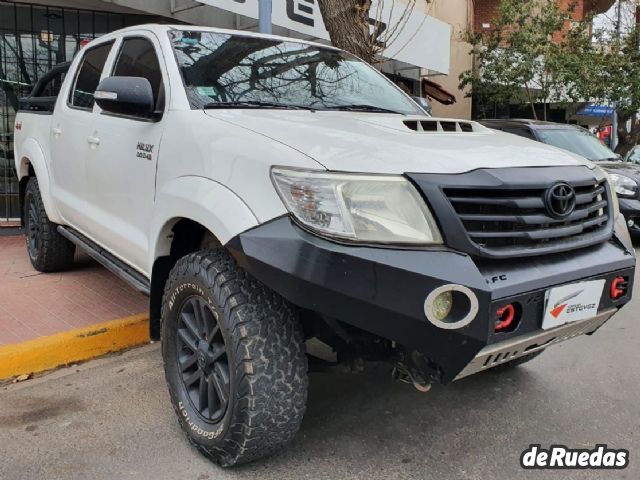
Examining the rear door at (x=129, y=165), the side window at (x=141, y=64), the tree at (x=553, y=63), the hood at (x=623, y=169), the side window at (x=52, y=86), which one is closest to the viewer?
the rear door at (x=129, y=165)

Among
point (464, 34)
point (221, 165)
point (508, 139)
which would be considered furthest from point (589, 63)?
point (221, 165)

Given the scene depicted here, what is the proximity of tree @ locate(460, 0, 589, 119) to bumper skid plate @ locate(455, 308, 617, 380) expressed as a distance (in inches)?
563

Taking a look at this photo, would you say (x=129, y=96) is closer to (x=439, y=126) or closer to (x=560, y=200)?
(x=439, y=126)

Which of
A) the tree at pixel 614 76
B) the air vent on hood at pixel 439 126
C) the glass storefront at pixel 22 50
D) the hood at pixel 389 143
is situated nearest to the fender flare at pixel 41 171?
the hood at pixel 389 143

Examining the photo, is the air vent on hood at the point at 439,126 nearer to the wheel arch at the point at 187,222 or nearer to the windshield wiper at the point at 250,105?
the windshield wiper at the point at 250,105

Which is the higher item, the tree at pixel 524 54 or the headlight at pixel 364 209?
the tree at pixel 524 54

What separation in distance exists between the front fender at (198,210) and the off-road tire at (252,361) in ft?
0.58

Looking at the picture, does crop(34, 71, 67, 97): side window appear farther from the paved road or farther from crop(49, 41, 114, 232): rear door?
the paved road

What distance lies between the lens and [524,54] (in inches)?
628

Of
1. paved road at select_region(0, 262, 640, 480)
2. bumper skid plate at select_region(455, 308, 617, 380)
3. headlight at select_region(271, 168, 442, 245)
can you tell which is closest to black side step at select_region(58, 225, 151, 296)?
paved road at select_region(0, 262, 640, 480)

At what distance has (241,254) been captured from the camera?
88.4 inches

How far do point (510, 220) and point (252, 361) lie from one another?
1.07m

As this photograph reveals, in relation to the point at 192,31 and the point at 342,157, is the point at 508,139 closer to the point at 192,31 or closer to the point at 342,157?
the point at 342,157

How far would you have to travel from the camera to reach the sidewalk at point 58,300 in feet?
13.1
